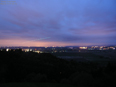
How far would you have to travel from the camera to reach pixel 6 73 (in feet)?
38.4

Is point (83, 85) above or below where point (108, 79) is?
below

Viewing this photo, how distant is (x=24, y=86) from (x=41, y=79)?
2.99m

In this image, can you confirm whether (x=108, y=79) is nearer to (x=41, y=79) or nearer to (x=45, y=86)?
(x=45, y=86)

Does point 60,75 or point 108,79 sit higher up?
point 108,79

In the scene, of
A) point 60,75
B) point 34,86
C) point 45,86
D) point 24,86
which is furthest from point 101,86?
point 60,75

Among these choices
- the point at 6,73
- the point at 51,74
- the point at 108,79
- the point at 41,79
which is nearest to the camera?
the point at 108,79

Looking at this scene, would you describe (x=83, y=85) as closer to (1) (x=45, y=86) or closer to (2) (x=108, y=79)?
(2) (x=108, y=79)

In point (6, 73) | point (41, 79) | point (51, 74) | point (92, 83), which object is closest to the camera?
point (92, 83)

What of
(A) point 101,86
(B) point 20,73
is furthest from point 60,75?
(A) point 101,86

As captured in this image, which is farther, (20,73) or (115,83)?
(20,73)

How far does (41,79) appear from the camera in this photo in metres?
10.3

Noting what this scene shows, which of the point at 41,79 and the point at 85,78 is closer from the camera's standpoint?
the point at 85,78

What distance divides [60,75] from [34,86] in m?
6.35

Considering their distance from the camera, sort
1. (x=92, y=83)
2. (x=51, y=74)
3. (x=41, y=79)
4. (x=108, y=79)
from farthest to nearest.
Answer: (x=51, y=74) → (x=41, y=79) → (x=92, y=83) → (x=108, y=79)
